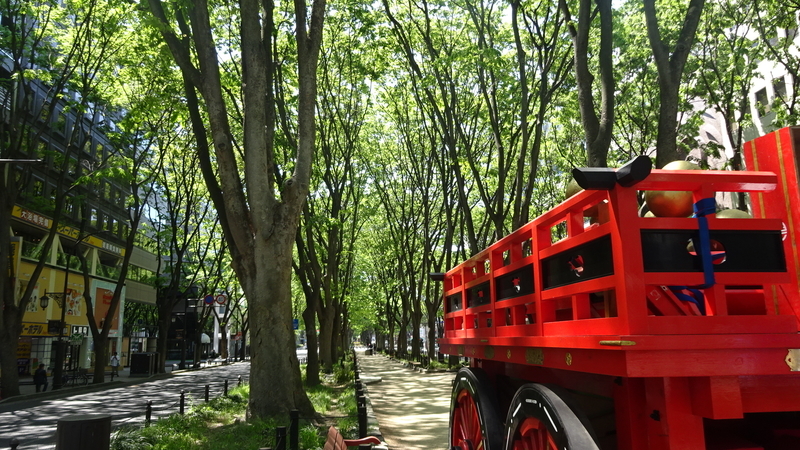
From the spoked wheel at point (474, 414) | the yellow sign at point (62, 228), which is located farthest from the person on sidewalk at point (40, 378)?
the spoked wheel at point (474, 414)

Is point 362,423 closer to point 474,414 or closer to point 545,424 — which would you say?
point 474,414

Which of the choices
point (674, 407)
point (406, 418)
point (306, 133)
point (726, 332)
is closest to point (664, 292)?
point (726, 332)

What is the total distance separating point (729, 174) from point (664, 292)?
2.33 feet

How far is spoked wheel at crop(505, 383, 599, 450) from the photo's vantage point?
2.87m

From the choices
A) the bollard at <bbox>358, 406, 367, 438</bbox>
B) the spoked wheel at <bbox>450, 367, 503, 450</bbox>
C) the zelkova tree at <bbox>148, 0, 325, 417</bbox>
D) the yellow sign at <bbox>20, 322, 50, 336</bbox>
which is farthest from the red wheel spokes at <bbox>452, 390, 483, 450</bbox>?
the yellow sign at <bbox>20, 322, 50, 336</bbox>

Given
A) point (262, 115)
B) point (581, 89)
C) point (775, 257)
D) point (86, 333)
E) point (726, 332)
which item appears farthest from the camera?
point (86, 333)

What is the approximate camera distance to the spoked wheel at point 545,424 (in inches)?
113

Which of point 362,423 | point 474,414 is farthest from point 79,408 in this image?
point 474,414

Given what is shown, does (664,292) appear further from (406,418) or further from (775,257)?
(406,418)

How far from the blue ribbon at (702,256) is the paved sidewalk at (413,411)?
785cm

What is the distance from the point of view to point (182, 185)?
30.9m

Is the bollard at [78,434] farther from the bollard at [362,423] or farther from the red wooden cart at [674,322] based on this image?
the bollard at [362,423]

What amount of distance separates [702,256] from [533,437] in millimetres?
1392

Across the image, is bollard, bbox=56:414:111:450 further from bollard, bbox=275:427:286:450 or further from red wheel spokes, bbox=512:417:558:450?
red wheel spokes, bbox=512:417:558:450
